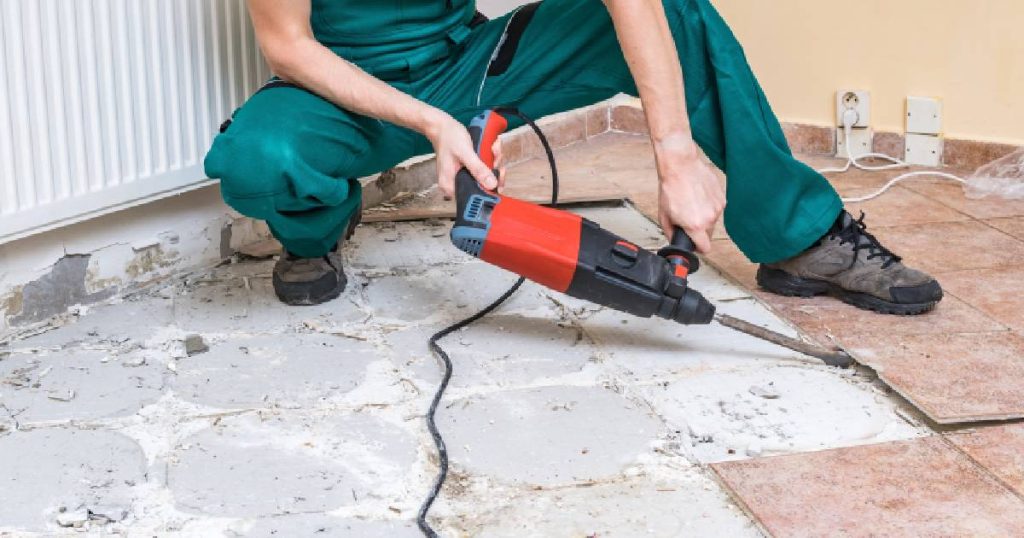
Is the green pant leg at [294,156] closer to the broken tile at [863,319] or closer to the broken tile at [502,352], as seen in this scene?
the broken tile at [502,352]

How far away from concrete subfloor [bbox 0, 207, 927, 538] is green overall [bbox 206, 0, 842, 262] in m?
0.20

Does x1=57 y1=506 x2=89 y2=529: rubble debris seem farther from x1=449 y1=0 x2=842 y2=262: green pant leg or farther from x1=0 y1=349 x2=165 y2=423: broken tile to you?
x1=449 y1=0 x2=842 y2=262: green pant leg

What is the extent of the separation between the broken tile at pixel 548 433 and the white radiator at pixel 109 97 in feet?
2.54

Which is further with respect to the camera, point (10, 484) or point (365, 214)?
point (365, 214)

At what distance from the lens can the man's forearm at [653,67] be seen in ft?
5.60

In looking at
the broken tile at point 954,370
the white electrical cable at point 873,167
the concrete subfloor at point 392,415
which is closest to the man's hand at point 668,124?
the concrete subfloor at point 392,415

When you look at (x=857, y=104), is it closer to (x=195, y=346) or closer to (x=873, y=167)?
(x=873, y=167)

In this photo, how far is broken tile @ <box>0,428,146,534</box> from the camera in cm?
139

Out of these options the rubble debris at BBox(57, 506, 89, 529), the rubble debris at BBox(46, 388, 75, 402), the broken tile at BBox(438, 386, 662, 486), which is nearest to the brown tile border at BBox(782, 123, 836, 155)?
the broken tile at BBox(438, 386, 662, 486)

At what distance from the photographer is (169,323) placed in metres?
2.01

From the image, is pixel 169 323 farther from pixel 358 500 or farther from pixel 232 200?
pixel 358 500

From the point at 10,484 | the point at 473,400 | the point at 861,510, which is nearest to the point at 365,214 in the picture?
the point at 473,400

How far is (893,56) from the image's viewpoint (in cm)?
311

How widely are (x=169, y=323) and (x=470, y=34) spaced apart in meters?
0.75
